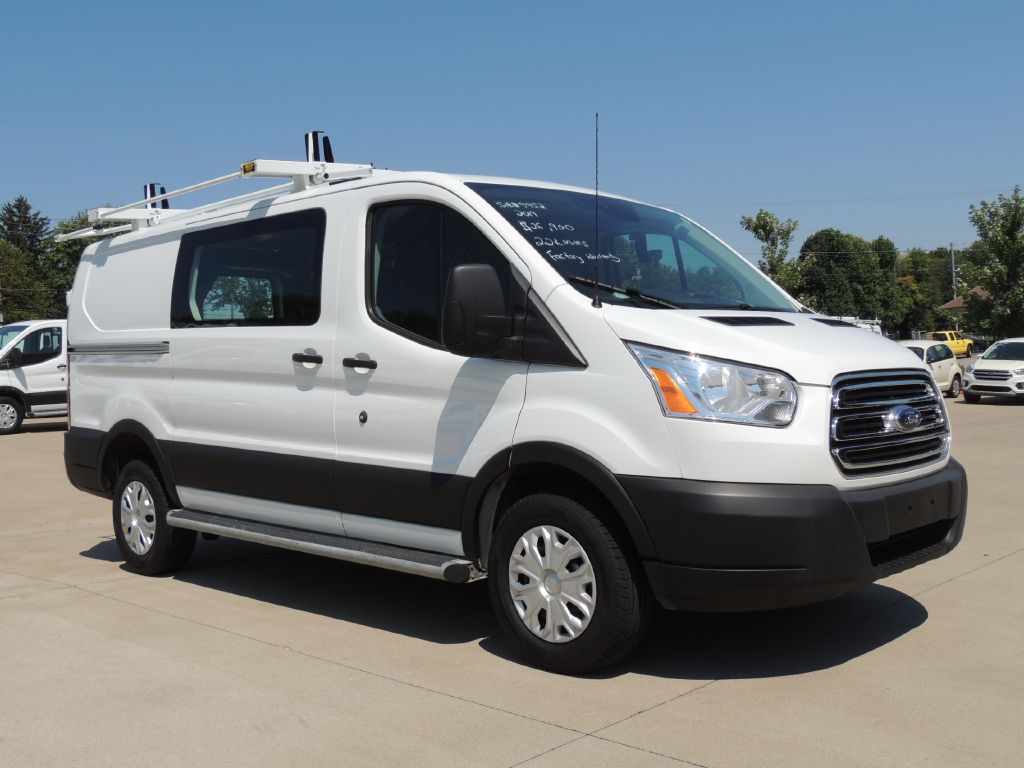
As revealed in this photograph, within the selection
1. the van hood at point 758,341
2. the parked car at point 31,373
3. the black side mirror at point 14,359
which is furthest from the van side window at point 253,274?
the black side mirror at point 14,359

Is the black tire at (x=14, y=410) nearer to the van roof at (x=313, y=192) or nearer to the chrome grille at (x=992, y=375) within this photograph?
the van roof at (x=313, y=192)

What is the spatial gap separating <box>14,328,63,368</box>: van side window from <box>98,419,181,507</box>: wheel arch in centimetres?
1365

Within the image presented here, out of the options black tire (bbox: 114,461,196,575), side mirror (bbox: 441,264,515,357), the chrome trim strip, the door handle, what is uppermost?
side mirror (bbox: 441,264,515,357)

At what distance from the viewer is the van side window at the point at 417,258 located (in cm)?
505

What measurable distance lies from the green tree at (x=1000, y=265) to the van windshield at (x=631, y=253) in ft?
118

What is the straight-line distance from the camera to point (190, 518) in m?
6.45

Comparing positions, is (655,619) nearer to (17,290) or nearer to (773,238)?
(773,238)

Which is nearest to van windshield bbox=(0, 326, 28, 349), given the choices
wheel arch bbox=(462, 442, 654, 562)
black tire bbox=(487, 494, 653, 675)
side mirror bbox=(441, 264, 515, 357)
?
wheel arch bbox=(462, 442, 654, 562)

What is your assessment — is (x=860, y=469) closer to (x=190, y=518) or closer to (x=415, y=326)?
(x=415, y=326)

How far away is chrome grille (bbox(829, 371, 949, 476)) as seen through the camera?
4.30 m

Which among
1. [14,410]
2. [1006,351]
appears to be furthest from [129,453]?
[1006,351]

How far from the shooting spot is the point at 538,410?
4625 millimetres

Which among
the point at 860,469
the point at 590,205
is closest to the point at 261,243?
the point at 590,205

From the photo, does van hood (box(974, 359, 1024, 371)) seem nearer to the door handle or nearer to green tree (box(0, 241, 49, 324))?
the door handle
